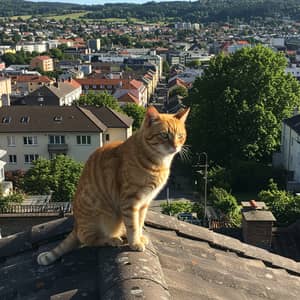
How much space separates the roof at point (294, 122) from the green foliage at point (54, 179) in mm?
15902

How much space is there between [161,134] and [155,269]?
1.51 meters

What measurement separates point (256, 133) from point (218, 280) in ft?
112

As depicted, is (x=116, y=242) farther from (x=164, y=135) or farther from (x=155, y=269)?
(x=164, y=135)

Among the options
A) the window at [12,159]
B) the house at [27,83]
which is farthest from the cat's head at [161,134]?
the house at [27,83]

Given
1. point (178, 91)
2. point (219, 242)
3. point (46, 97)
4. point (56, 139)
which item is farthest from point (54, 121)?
point (178, 91)

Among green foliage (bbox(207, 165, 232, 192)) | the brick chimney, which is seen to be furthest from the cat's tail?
green foliage (bbox(207, 165, 232, 192))

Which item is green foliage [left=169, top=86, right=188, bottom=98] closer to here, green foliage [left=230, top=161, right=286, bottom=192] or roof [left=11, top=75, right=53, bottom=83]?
roof [left=11, top=75, right=53, bottom=83]

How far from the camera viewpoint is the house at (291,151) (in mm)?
37000

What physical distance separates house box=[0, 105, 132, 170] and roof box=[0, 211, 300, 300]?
118ft

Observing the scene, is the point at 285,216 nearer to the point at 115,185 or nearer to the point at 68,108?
the point at 115,185

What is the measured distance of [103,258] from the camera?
205 inches

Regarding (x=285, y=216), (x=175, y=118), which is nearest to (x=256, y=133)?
(x=285, y=216)

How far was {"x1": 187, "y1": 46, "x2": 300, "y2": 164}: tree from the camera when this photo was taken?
38.7 m

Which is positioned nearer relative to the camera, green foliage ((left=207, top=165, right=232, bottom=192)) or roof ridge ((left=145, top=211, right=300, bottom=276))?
roof ridge ((left=145, top=211, right=300, bottom=276))
